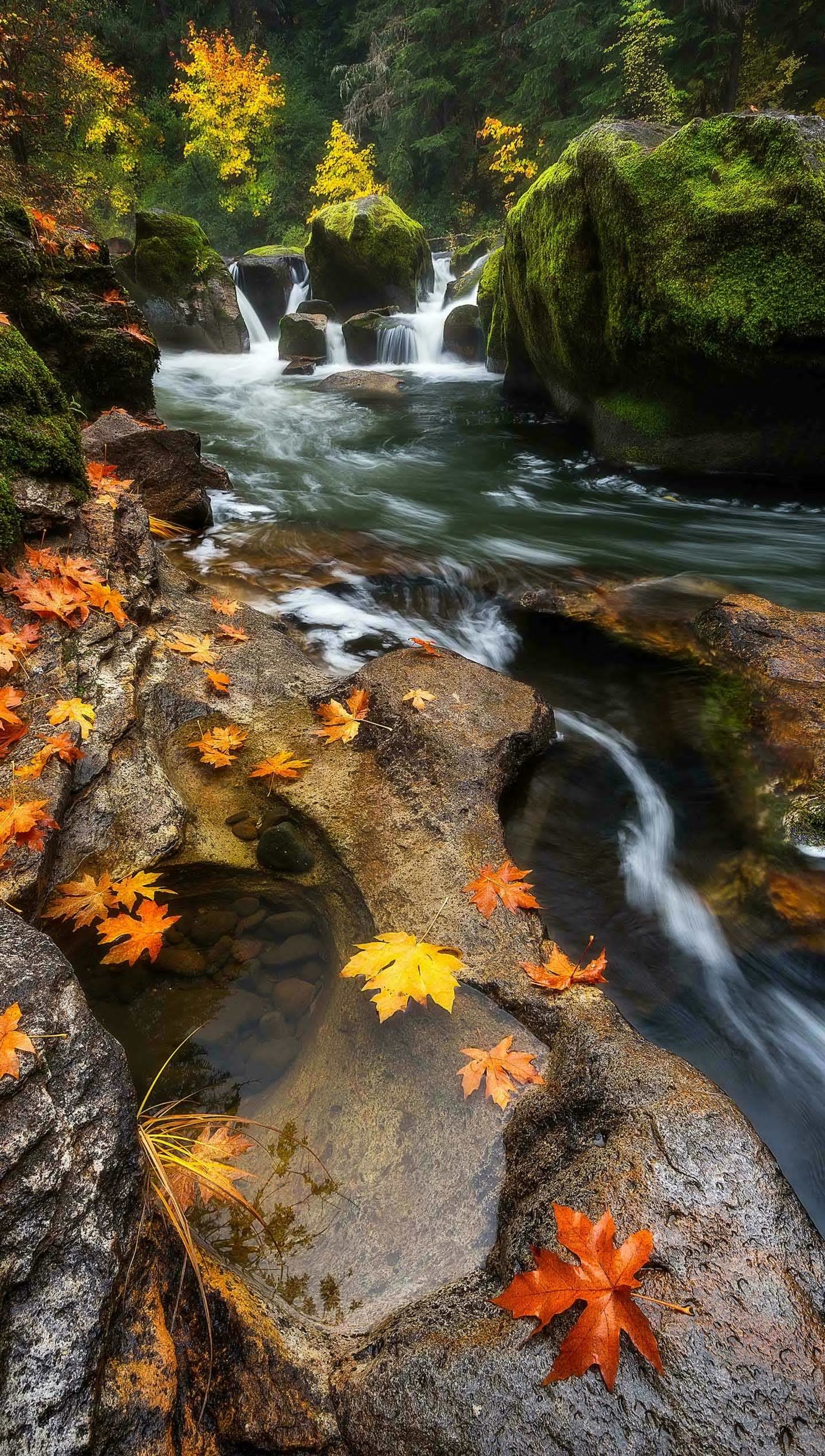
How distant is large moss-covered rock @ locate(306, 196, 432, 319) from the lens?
16375mm

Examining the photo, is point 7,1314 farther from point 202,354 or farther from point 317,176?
point 317,176

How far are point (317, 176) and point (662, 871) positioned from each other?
33.7 meters

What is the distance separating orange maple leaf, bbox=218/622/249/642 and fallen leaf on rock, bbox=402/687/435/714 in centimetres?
114

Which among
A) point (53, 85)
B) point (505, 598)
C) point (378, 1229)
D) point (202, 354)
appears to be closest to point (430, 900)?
point (378, 1229)

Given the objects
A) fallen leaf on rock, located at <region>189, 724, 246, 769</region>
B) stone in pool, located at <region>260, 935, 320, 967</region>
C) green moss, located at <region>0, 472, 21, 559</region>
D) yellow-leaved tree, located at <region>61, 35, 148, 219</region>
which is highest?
yellow-leaved tree, located at <region>61, 35, 148, 219</region>

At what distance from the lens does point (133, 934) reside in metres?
2.22

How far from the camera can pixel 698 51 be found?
1720 cm

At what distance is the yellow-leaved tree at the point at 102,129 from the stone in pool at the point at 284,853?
11334 mm

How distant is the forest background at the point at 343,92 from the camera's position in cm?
1027

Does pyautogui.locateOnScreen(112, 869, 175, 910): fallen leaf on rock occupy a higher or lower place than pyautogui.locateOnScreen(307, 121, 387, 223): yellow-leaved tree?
lower

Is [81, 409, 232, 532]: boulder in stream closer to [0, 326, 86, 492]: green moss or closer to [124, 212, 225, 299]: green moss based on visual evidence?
[0, 326, 86, 492]: green moss

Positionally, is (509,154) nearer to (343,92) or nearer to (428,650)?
(343,92)

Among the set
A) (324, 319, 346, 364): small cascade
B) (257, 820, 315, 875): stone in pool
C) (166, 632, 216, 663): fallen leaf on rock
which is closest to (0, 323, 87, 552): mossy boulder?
(166, 632, 216, 663): fallen leaf on rock

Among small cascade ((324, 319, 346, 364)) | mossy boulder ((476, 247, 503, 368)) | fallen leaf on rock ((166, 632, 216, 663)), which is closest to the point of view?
fallen leaf on rock ((166, 632, 216, 663))
